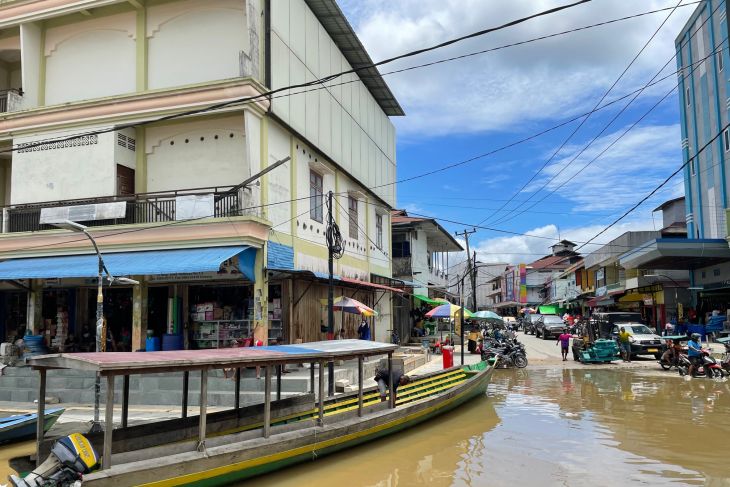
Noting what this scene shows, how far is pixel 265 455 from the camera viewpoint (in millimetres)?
7953

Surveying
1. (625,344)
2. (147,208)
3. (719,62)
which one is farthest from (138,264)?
(719,62)

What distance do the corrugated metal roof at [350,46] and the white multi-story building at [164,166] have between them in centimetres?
137

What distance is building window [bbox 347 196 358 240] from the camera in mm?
25141

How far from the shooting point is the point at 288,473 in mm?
8672

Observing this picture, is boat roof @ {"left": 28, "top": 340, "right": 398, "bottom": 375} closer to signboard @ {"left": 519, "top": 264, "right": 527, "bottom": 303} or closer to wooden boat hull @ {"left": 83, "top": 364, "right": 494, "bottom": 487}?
wooden boat hull @ {"left": 83, "top": 364, "right": 494, "bottom": 487}

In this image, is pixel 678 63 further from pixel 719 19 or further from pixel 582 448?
pixel 582 448

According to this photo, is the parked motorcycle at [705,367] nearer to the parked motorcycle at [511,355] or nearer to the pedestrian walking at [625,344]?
the pedestrian walking at [625,344]

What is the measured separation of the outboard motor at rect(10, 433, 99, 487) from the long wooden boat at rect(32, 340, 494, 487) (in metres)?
0.18

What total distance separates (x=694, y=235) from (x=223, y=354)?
103 ft

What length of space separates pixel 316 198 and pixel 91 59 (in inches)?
351

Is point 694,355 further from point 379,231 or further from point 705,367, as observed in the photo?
point 379,231

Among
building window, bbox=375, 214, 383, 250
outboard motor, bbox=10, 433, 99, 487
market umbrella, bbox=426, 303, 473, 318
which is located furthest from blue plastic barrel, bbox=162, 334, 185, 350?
building window, bbox=375, 214, 383, 250

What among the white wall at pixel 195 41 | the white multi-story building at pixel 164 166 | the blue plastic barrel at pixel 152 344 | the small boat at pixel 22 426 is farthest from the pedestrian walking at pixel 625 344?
the small boat at pixel 22 426

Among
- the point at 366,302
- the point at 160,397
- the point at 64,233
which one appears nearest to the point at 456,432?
the point at 160,397
